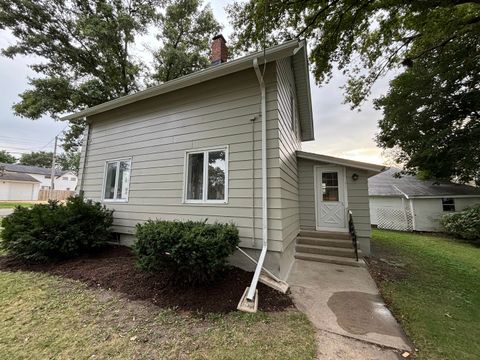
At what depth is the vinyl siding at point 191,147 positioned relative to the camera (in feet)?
14.3

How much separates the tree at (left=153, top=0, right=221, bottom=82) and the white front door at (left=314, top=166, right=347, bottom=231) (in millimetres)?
9594

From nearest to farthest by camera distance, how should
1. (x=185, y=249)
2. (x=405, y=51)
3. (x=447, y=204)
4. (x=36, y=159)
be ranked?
(x=185, y=249), (x=405, y=51), (x=447, y=204), (x=36, y=159)

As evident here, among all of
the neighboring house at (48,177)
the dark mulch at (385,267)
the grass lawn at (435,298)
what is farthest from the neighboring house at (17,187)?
the grass lawn at (435,298)

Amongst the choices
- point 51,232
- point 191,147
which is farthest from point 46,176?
point 191,147

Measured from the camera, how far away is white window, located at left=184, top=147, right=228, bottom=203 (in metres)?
4.80

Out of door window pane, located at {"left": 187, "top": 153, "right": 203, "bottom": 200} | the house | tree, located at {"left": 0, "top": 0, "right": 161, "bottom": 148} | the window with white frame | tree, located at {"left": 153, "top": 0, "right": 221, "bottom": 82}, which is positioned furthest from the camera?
the house

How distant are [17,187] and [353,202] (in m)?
40.9

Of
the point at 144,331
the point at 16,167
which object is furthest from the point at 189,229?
the point at 16,167

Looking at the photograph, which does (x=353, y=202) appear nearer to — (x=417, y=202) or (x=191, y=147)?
(x=191, y=147)

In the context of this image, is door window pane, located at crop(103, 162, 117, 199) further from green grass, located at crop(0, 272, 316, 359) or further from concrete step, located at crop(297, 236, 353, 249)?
concrete step, located at crop(297, 236, 353, 249)

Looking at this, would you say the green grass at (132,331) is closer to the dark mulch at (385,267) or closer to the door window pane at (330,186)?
the dark mulch at (385,267)

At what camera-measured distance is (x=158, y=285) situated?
3752mm

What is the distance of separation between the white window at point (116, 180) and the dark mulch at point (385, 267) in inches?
284

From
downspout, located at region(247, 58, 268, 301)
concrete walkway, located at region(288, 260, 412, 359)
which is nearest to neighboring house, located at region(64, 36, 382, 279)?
Answer: downspout, located at region(247, 58, 268, 301)
